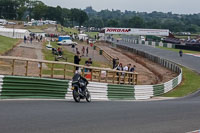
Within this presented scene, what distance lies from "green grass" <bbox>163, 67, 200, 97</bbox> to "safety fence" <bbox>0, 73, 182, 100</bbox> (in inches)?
271

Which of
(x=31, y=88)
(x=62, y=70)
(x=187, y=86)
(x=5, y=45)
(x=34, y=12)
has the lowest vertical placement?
(x=187, y=86)

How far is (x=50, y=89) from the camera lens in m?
17.2

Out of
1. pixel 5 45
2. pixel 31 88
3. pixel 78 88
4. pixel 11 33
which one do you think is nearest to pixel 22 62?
pixel 31 88

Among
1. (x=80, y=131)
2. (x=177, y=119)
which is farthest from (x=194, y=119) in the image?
(x=80, y=131)

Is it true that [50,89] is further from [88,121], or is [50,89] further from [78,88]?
[88,121]

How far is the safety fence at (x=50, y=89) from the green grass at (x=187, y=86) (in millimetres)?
6895

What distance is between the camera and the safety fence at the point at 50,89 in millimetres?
15195

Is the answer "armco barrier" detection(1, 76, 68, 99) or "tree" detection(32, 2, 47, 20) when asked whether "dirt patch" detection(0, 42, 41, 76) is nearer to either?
"armco barrier" detection(1, 76, 68, 99)

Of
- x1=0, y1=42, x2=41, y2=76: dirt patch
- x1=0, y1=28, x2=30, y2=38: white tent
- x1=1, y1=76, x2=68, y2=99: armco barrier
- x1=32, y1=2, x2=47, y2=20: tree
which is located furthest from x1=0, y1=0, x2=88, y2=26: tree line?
x1=1, y1=76, x2=68, y2=99: armco barrier

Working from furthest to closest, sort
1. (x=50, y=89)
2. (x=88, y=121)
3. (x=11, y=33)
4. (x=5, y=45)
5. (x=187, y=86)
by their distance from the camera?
(x=11, y=33)
(x=5, y=45)
(x=187, y=86)
(x=50, y=89)
(x=88, y=121)

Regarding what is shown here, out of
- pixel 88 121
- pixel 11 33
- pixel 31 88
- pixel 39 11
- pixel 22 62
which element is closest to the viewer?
pixel 88 121

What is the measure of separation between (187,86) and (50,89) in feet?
69.0

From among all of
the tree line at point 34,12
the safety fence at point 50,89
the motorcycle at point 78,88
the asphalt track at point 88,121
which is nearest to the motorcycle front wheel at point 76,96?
the motorcycle at point 78,88

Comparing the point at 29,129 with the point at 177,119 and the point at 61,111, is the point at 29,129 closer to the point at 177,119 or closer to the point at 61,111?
the point at 61,111
